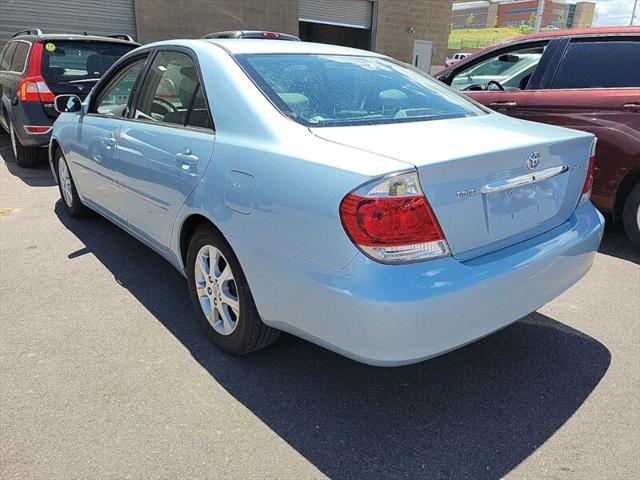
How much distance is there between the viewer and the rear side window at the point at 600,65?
4.42 m

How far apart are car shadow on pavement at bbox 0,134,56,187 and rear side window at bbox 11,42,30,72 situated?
1219mm

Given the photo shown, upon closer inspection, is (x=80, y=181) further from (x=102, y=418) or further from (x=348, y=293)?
(x=348, y=293)

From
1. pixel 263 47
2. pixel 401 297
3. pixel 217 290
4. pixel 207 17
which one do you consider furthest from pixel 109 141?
pixel 207 17

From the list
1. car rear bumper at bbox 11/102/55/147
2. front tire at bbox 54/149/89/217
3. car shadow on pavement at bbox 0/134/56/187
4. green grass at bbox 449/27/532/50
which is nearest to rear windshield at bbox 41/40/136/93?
car rear bumper at bbox 11/102/55/147

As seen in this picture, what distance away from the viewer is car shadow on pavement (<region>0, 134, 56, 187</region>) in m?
6.46

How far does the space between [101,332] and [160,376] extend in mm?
628

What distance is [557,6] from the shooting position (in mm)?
122562

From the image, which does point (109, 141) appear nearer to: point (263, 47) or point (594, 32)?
point (263, 47)

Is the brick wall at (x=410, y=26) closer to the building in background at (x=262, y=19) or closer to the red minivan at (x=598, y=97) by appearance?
the building in background at (x=262, y=19)

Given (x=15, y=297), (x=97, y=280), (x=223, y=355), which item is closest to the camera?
(x=223, y=355)

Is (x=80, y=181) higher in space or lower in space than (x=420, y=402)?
higher

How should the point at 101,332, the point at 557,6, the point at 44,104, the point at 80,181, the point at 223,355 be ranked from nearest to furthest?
the point at 223,355, the point at 101,332, the point at 80,181, the point at 44,104, the point at 557,6

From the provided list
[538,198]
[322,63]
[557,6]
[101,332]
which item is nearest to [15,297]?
[101,332]

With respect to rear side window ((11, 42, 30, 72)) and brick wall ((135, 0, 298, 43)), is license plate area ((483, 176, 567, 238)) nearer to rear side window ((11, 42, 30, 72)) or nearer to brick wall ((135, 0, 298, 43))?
rear side window ((11, 42, 30, 72))
